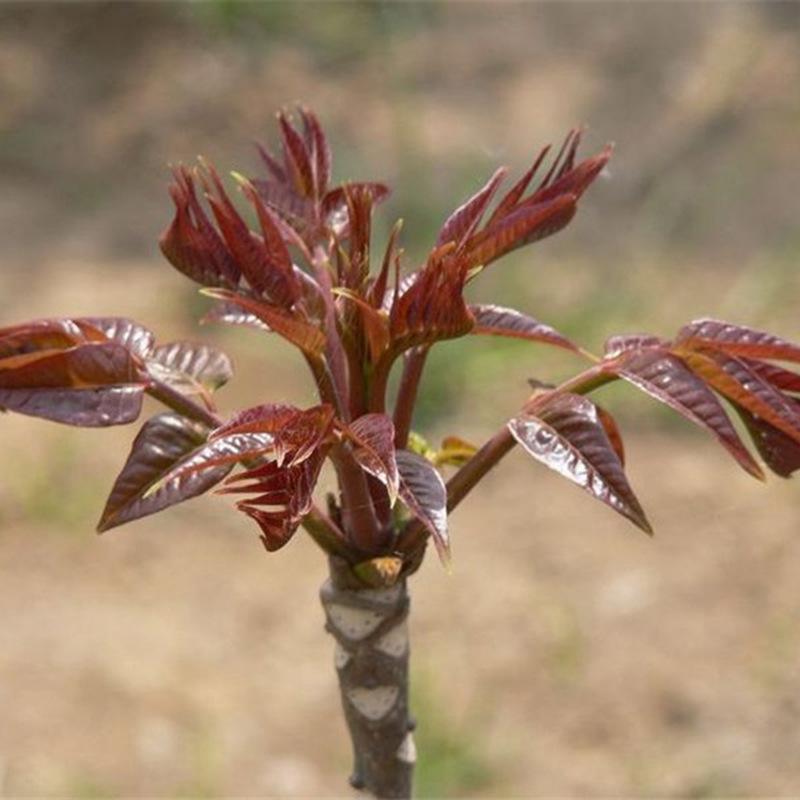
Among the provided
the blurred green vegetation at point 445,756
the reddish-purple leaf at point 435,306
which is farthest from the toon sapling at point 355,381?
the blurred green vegetation at point 445,756

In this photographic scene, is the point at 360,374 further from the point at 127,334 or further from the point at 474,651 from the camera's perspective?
the point at 474,651

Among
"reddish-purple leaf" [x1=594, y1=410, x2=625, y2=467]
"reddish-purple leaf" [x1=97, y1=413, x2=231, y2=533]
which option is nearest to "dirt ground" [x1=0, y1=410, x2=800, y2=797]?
"reddish-purple leaf" [x1=594, y1=410, x2=625, y2=467]

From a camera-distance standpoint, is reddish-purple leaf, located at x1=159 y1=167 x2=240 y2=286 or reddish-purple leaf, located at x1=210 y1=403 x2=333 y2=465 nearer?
reddish-purple leaf, located at x1=210 y1=403 x2=333 y2=465

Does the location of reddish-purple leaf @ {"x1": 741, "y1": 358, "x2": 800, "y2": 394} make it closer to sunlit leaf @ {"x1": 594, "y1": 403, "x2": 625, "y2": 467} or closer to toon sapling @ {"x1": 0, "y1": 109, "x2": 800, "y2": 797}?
toon sapling @ {"x1": 0, "y1": 109, "x2": 800, "y2": 797}

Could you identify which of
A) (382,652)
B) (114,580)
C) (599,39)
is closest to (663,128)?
(599,39)

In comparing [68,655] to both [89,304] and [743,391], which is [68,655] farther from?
Answer: [743,391]

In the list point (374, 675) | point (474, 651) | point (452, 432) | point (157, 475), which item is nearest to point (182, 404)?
point (157, 475)

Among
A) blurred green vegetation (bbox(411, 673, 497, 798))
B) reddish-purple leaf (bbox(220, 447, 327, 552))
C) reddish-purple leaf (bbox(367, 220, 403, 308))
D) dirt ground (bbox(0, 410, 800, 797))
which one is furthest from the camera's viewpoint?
dirt ground (bbox(0, 410, 800, 797))
